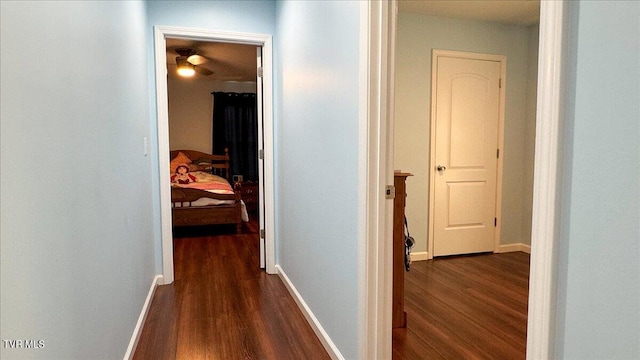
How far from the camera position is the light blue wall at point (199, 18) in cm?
306

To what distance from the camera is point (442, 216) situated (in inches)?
157

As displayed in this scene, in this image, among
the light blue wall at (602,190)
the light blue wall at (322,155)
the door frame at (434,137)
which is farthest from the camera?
the door frame at (434,137)

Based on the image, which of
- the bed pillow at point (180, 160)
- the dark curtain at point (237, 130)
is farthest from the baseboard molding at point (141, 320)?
the dark curtain at point (237, 130)

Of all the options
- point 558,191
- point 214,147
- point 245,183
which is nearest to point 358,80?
point 558,191

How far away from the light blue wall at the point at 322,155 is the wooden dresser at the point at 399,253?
0.42m

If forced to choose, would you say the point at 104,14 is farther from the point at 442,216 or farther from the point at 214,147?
the point at 214,147

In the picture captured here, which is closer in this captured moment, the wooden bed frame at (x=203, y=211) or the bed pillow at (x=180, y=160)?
the wooden bed frame at (x=203, y=211)

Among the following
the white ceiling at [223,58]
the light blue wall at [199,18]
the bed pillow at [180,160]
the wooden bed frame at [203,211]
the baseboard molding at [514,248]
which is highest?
the white ceiling at [223,58]

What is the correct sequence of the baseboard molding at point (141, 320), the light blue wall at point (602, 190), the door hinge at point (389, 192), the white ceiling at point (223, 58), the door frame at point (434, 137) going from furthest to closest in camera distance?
the white ceiling at point (223, 58) < the door frame at point (434, 137) < the baseboard molding at point (141, 320) < the door hinge at point (389, 192) < the light blue wall at point (602, 190)

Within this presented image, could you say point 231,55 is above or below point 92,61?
above

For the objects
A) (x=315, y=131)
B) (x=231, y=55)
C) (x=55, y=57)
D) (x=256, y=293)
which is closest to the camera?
(x=55, y=57)

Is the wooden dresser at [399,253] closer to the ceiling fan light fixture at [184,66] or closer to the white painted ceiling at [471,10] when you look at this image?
the white painted ceiling at [471,10]

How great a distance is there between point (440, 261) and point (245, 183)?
3.76m

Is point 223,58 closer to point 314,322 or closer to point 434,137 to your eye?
point 434,137
